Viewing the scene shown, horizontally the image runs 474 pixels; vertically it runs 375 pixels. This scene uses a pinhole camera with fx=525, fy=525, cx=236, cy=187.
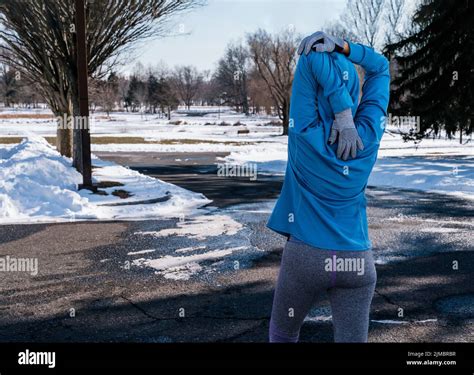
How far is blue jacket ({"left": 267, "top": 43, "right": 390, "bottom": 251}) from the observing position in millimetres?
1982

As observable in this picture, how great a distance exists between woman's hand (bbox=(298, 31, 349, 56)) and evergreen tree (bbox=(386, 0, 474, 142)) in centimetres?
1862

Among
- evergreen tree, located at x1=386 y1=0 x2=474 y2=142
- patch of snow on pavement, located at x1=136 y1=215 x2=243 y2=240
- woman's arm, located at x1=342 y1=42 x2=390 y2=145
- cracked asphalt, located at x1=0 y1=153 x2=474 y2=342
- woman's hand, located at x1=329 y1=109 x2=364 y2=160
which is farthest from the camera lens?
evergreen tree, located at x1=386 y1=0 x2=474 y2=142

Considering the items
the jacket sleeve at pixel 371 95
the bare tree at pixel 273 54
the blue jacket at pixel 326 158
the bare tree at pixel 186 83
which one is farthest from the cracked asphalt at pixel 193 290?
the bare tree at pixel 186 83

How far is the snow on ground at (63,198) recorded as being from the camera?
9.62m

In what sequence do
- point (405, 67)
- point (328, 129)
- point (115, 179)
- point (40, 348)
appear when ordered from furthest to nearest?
point (405, 67)
point (115, 179)
point (40, 348)
point (328, 129)

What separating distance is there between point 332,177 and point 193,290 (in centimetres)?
373

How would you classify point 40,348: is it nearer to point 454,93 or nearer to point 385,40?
point 454,93

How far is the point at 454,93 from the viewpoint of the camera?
19.3 m

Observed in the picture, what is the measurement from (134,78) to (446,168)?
289 ft

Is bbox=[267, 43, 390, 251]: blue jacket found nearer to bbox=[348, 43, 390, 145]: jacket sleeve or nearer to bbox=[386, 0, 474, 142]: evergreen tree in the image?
bbox=[348, 43, 390, 145]: jacket sleeve

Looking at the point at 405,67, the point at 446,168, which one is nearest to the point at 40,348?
the point at 446,168

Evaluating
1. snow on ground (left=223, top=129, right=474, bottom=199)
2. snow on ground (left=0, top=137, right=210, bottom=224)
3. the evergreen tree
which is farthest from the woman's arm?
the evergreen tree

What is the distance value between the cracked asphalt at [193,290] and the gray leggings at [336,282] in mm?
2059

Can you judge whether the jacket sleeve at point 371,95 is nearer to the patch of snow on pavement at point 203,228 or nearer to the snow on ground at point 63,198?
the patch of snow on pavement at point 203,228
